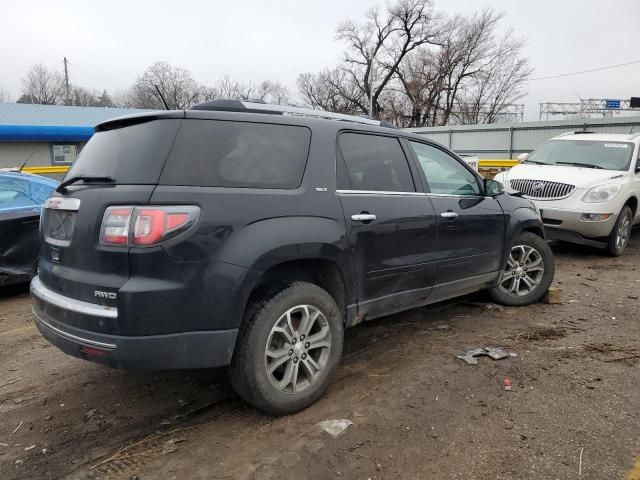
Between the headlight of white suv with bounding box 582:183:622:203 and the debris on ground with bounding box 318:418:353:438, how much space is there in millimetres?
6096

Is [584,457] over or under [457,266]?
under

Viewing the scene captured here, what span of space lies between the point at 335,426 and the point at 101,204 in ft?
6.02

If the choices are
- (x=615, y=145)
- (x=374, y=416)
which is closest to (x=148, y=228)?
(x=374, y=416)

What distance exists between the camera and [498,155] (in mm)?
20031

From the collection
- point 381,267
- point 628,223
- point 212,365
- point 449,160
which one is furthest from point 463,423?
point 628,223

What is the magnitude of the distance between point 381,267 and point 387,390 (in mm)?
841

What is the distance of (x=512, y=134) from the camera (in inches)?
768

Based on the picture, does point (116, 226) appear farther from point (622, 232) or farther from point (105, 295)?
point (622, 232)

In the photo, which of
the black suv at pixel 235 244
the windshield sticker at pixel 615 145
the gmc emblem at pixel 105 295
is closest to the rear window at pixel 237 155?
the black suv at pixel 235 244

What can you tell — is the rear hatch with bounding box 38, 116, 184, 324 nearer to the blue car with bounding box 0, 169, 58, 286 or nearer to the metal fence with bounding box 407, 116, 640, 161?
the blue car with bounding box 0, 169, 58, 286

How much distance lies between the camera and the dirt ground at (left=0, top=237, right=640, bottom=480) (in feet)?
8.80

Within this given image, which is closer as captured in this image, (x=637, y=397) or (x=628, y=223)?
(x=637, y=397)

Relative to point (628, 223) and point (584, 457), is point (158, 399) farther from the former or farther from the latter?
point (628, 223)

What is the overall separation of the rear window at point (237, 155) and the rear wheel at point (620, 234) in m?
6.45
